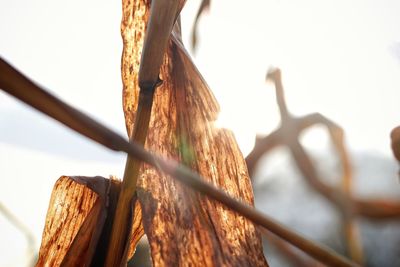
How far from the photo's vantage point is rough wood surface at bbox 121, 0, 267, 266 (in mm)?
422

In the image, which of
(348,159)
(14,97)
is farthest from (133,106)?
(348,159)

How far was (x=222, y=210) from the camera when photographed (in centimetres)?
47

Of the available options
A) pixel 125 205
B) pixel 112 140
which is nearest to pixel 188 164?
→ pixel 125 205

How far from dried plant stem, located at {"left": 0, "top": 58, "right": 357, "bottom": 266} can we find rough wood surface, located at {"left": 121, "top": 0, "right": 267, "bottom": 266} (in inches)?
6.0

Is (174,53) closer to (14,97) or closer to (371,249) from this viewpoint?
(14,97)

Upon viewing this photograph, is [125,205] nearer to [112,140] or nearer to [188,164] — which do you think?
[188,164]

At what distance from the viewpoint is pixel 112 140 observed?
0.72 ft

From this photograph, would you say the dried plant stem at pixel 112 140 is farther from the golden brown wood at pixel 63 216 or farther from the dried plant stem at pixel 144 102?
the golden brown wood at pixel 63 216

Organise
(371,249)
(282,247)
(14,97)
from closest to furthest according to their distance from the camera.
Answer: (14,97)
(282,247)
(371,249)

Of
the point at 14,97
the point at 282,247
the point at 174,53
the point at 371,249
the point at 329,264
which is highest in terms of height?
the point at 174,53

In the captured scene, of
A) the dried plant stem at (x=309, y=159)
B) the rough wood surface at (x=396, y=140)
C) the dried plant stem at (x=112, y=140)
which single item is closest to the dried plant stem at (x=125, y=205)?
the dried plant stem at (x=112, y=140)

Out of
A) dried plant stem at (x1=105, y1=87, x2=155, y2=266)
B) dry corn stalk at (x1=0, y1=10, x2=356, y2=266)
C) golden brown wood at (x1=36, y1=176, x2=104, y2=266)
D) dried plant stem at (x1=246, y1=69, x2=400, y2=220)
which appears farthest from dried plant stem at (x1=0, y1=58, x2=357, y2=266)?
dried plant stem at (x1=246, y1=69, x2=400, y2=220)

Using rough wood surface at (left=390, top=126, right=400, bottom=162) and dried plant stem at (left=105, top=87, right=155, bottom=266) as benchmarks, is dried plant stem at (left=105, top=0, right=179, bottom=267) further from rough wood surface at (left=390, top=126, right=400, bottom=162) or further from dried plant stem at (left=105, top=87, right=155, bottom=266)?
rough wood surface at (left=390, top=126, right=400, bottom=162)

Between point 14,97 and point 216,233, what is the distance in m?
0.30
